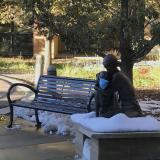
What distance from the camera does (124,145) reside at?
691 cm

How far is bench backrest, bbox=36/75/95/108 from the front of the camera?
10.1 metres

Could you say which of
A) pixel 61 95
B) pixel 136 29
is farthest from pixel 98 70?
pixel 136 29

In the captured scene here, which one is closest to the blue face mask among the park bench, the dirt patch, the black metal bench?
the park bench

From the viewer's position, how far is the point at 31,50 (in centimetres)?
3266

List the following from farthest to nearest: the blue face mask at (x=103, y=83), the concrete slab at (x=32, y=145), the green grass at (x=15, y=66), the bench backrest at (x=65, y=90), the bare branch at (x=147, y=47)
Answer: the green grass at (x=15, y=66) → the bench backrest at (x=65, y=90) → the bare branch at (x=147, y=47) → the concrete slab at (x=32, y=145) → the blue face mask at (x=103, y=83)

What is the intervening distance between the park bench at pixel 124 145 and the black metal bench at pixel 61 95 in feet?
8.59

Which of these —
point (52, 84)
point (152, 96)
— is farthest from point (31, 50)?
point (52, 84)

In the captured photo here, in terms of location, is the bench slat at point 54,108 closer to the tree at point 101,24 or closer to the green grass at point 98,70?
the tree at point 101,24

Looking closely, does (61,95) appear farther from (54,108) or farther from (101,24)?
(101,24)

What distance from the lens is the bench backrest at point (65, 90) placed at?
33.1 ft

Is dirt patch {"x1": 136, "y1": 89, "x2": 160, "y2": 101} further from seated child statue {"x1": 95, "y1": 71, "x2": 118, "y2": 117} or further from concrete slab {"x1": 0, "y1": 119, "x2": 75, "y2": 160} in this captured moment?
seated child statue {"x1": 95, "y1": 71, "x2": 118, "y2": 117}

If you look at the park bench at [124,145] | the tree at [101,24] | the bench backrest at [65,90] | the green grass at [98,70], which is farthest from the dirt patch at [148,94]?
the park bench at [124,145]

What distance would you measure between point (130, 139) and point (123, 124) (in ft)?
0.65

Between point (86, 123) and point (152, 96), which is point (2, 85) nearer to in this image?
point (152, 96)
